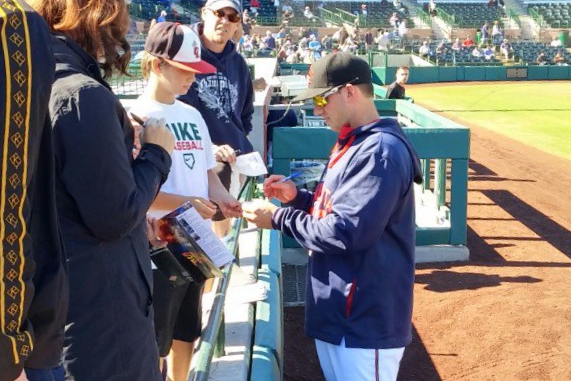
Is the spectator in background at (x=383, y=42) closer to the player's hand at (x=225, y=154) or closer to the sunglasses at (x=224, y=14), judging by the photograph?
the sunglasses at (x=224, y=14)

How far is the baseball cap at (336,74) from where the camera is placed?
2768mm

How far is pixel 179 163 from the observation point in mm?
3148

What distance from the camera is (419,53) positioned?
1575 inches

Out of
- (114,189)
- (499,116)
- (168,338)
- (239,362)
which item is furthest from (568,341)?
(499,116)

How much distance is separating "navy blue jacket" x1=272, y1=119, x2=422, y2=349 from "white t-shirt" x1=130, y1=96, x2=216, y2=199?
554mm

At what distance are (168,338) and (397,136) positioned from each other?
48.3 inches

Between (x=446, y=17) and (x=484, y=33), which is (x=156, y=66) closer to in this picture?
(x=484, y=33)

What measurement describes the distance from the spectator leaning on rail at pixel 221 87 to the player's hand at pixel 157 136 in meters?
1.92

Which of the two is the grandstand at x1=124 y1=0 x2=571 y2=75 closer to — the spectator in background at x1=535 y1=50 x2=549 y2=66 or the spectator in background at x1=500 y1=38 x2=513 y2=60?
the spectator in background at x1=500 y1=38 x2=513 y2=60

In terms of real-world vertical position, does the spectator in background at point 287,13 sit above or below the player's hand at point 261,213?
above

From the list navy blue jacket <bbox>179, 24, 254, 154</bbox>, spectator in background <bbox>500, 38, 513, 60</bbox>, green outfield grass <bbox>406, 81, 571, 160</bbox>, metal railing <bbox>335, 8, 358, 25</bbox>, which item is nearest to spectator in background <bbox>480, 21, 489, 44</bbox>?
spectator in background <bbox>500, 38, 513, 60</bbox>

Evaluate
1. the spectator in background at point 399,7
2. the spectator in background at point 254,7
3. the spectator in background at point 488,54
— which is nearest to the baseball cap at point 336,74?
the spectator in background at point 488,54

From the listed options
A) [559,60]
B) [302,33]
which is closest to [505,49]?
[559,60]

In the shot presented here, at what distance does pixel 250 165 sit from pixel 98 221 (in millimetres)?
2257
